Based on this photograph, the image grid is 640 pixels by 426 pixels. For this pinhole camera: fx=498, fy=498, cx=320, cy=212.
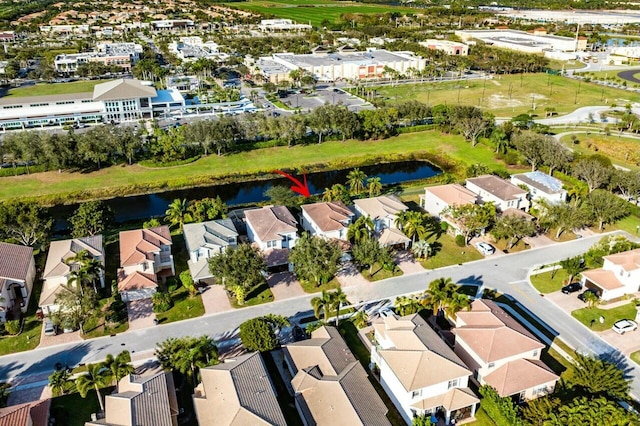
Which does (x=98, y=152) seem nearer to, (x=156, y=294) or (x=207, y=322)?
(x=156, y=294)

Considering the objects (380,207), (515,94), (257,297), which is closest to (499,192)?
(380,207)

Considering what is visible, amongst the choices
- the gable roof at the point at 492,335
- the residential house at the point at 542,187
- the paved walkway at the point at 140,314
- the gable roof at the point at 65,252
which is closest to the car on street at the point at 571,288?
the gable roof at the point at 492,335

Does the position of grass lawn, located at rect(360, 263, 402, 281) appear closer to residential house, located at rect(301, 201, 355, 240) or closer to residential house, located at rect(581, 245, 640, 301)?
residential house, located at rect(301, 201, 355, 240)

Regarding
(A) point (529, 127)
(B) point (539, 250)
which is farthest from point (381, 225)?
(A) point (529, 127)

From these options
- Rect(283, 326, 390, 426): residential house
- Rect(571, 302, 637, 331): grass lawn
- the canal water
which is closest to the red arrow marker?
the canal water

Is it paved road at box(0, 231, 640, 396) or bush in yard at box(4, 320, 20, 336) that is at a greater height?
bush in yard at box(4, 320, 20, 336)
